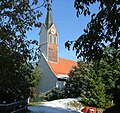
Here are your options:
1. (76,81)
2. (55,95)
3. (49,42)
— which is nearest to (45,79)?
(49,42)

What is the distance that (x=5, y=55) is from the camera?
12.4 metres

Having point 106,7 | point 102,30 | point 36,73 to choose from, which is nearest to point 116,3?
point 106,7

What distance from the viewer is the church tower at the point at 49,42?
53.8 m

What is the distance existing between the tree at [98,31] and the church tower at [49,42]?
45.3 meters

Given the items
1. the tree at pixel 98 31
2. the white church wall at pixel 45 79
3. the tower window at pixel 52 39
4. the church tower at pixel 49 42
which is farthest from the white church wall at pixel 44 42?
the tree at pixel 98 31

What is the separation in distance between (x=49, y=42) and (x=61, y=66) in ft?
16.4

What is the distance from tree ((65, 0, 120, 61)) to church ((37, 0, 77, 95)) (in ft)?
130

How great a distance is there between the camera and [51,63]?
52.5m

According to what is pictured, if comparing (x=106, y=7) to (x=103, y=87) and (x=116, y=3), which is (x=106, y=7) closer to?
(x=116, y=3)

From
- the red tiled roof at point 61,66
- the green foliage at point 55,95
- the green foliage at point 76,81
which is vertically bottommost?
the green foliage at point 55,95

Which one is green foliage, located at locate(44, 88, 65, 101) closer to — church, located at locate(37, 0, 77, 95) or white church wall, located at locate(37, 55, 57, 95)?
church, located at locate(37, 0, 77, 95)

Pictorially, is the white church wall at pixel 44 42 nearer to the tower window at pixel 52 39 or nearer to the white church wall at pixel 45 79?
the tower window at pixel 52 39

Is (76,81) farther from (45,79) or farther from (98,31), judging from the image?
(98,31)

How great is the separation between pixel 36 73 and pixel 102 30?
134ft
